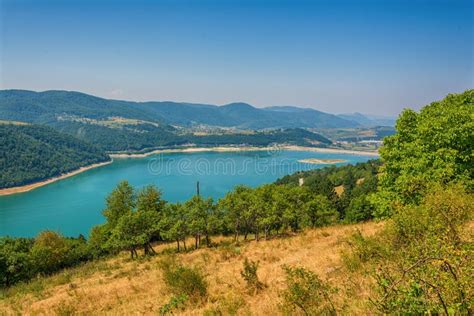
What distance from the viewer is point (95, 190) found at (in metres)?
96.4

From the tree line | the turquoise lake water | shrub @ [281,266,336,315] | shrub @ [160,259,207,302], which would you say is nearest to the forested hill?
the turquoise lake water

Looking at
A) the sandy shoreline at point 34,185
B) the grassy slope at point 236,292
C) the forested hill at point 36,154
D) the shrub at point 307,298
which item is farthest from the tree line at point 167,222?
the forested hill at point 36,154

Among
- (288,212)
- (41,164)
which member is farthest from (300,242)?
(41,164)

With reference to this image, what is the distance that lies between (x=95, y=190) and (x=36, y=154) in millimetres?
55939

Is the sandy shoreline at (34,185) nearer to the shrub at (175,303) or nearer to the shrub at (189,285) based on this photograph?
the shrub at (189,285)

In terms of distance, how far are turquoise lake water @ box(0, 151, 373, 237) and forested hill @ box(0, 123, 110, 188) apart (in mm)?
9392

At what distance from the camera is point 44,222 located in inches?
2638

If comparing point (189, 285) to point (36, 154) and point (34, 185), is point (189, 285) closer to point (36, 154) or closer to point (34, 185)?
point (34, 185)

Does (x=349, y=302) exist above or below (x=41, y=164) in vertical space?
above

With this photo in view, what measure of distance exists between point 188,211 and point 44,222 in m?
56.6

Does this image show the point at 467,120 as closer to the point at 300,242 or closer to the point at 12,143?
the point at 300,242

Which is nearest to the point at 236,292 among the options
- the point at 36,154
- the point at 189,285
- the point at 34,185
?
the point at 189,285

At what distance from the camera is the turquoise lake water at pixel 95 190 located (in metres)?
66.8

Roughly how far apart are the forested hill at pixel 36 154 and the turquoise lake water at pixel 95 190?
939 centimetres
